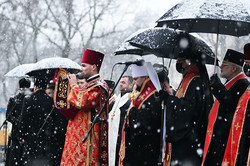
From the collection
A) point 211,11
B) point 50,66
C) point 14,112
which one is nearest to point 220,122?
point 211,11

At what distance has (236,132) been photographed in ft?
16.5

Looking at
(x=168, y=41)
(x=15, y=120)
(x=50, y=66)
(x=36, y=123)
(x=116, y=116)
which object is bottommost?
(x=15, y=120)

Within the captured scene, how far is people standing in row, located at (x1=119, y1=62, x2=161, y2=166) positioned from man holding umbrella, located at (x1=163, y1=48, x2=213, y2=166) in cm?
40

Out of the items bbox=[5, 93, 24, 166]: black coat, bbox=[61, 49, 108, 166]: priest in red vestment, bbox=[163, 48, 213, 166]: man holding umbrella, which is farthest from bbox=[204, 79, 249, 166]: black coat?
bbox=[5, 93, 24, 166]: black coat

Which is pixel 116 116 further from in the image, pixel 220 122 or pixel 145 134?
pixel 220 122

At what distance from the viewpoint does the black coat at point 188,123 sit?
16.6 feet

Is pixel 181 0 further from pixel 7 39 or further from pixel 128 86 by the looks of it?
pixel 7 39

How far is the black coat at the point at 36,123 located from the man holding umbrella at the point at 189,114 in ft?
11.0

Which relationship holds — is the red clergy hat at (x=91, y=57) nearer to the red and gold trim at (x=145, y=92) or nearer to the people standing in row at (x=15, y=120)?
the red and gold trim at (x=145, y=92)

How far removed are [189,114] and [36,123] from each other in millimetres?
4022

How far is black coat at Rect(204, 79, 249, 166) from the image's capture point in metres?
5.33

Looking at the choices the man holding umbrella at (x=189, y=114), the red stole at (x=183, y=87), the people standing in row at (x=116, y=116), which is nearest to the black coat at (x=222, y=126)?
the man holding umbrella at (x=189, y=114)

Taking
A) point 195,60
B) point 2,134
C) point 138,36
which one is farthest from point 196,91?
point 2,134

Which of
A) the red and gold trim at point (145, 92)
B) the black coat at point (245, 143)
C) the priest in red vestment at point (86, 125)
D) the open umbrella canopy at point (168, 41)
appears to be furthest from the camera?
the priest in red vestment at point (86, 125)
